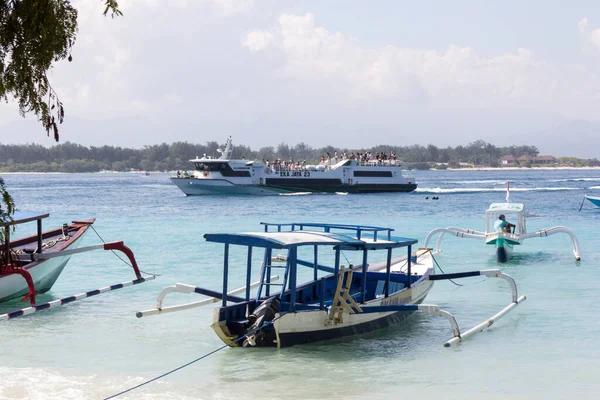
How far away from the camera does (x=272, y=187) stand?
7538 cm

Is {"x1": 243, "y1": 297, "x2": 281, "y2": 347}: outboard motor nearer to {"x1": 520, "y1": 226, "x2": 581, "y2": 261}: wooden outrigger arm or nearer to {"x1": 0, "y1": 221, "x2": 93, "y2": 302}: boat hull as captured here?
{"x1": 0, "y1": 221, "x2": 93, "y2": 302}: boat hull

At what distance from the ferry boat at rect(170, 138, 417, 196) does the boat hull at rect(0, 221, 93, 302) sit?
5252 cm

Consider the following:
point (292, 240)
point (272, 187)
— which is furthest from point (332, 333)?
point (272, 187)

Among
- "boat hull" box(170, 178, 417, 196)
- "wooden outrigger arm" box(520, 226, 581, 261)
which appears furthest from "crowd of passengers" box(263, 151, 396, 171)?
"wooden outrigger arm" box(520, 226, 581, 261)

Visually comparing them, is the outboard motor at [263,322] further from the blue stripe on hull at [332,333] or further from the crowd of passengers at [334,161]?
the crowd of passengers at [334,161]

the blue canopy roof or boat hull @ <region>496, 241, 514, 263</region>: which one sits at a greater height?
the blue canopy roof

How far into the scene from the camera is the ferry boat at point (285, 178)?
73438mm

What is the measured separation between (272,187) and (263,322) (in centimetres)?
6320

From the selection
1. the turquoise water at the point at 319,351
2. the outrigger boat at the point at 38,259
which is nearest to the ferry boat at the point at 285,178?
the turquoise water at the point at 319,351

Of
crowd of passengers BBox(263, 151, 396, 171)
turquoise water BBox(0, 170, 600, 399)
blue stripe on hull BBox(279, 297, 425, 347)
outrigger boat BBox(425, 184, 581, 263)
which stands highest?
crowd of passengers BBox(263, 151, 396, 171)

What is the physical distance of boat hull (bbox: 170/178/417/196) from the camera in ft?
241

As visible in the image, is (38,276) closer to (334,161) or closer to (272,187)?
(272,187)

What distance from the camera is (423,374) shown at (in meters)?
11.8

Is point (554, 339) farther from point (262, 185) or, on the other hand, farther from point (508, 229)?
point (262, 185)
